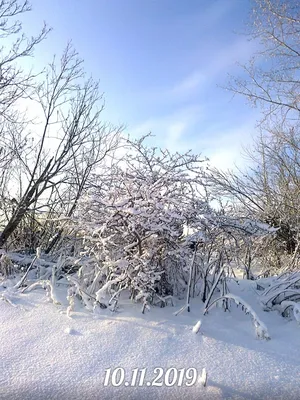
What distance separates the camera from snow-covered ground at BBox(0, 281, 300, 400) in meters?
2.12

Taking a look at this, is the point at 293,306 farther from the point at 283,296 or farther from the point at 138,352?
the point at 138,352

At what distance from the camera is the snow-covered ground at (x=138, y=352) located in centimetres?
212

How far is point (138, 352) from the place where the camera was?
8.26 feet

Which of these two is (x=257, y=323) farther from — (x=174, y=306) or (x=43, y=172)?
(x=43, y=172)

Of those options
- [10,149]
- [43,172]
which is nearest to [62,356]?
[43,172]

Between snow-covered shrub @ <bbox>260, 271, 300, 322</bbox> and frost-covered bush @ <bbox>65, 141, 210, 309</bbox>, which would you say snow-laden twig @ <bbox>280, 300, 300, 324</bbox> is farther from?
frost-covered bush @ <bbox>65, 141, 210, 309</bbox>

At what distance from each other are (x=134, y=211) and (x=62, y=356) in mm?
1356

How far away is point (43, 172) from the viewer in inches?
270

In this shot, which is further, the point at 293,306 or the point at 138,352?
the point at 293,306

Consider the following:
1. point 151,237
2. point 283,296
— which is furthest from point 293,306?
A: point 151,237

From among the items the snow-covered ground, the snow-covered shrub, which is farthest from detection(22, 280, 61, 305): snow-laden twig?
the snow-covered shrub

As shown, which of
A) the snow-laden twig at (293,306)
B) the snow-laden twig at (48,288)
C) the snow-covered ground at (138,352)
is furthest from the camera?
the snow-laden twig at (48,288)

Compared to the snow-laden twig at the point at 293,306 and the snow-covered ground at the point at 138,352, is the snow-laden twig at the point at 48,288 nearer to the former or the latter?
the snow-covered ground at the point at 138,352

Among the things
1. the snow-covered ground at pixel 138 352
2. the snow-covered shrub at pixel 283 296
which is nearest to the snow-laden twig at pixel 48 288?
the snow-covered ground at pixel 138 352
